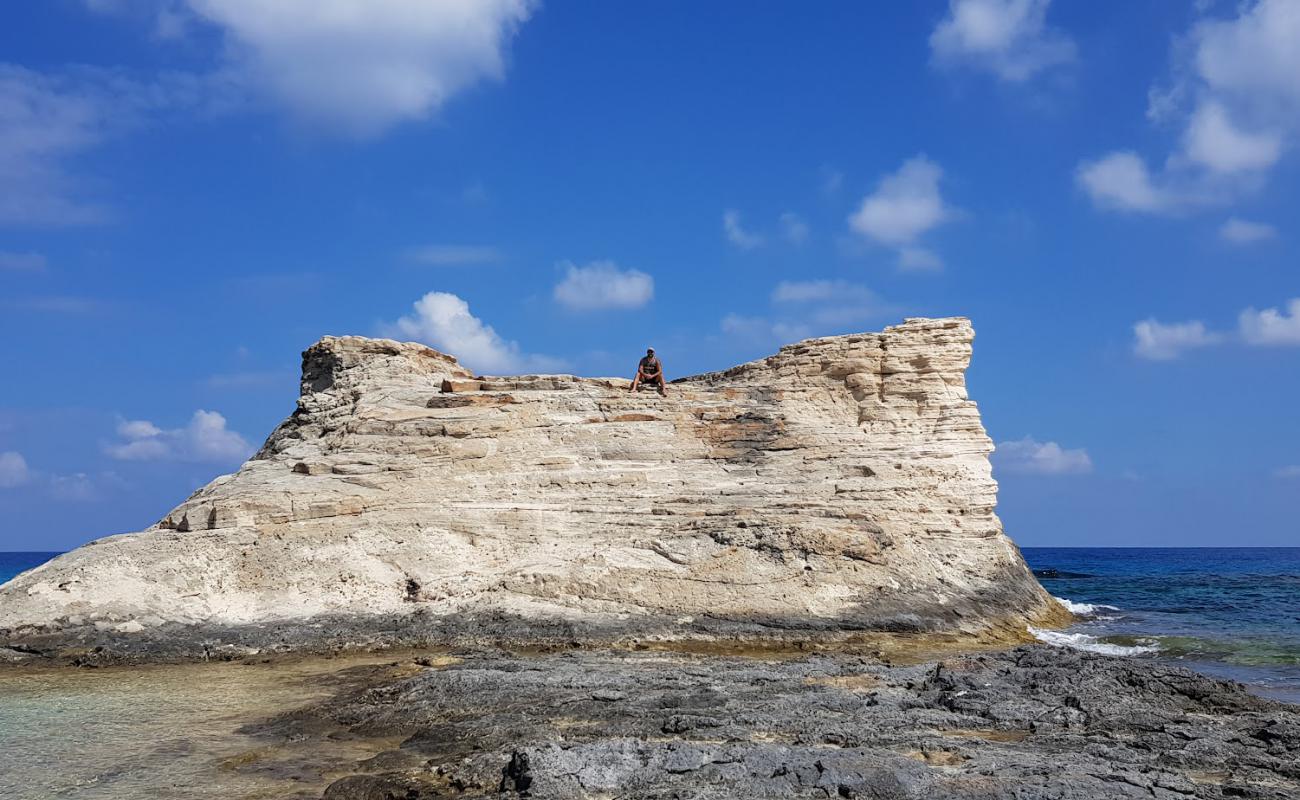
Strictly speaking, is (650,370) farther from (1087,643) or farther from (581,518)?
(1087,643)

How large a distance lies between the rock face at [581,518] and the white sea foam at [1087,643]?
56 cm

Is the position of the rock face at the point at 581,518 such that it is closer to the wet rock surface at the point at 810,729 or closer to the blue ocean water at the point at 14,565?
the wet rock surface at the point at 810,729

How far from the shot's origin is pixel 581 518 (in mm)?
18453

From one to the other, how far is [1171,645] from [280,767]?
690 inches

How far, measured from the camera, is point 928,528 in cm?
1908

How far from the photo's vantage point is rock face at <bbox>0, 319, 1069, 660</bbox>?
16188 mm

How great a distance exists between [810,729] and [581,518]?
9.71 meters

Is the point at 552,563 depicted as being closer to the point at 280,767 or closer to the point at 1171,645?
the point at 280,767

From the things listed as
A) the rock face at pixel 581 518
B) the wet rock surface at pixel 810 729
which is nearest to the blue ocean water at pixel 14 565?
the rock face at pixel 581 518

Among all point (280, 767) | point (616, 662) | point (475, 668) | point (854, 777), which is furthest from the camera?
point (616, 662)

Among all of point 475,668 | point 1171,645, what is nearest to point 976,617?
point 1171,645

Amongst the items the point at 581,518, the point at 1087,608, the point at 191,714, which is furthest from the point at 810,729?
the point at 1087,608

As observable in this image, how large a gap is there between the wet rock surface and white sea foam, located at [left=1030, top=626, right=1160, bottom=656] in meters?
5.38

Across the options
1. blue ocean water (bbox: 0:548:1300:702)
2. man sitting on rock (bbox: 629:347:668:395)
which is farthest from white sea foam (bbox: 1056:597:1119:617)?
man sitting on rock (bbox: 629:347:668:395)
